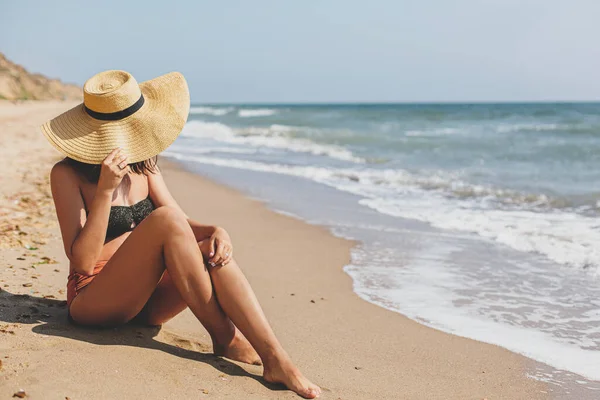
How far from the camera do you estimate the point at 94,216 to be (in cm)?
312

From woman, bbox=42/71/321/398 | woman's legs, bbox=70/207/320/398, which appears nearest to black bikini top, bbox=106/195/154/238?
woman, bbox=42/71/321/398

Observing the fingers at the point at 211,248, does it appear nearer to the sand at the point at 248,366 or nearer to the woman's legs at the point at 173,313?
the woman's legs at the point at 173,313

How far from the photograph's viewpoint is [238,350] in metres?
3.35

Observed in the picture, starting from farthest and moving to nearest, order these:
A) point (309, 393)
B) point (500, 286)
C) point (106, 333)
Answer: point (500, 286) → point (106, 333) → point (309, 393)

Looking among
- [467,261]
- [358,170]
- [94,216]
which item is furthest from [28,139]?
[94,216]

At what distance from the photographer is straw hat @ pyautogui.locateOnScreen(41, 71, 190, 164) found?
10.4ft

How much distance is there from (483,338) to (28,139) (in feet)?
46.5

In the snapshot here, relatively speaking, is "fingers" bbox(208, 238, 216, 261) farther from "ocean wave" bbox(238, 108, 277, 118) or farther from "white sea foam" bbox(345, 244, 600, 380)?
"ocean wave" bbox(238, 108, 277, 118)

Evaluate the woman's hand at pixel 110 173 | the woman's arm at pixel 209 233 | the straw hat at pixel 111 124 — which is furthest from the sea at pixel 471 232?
the woman's hand at pixel 110 173

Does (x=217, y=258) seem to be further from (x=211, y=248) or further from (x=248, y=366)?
(x=248, y=366)

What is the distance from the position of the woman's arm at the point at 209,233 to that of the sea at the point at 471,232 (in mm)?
1780

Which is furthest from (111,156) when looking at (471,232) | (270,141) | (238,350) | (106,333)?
(270,141)

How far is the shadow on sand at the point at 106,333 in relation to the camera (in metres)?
3.26

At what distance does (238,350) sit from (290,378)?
402mm
